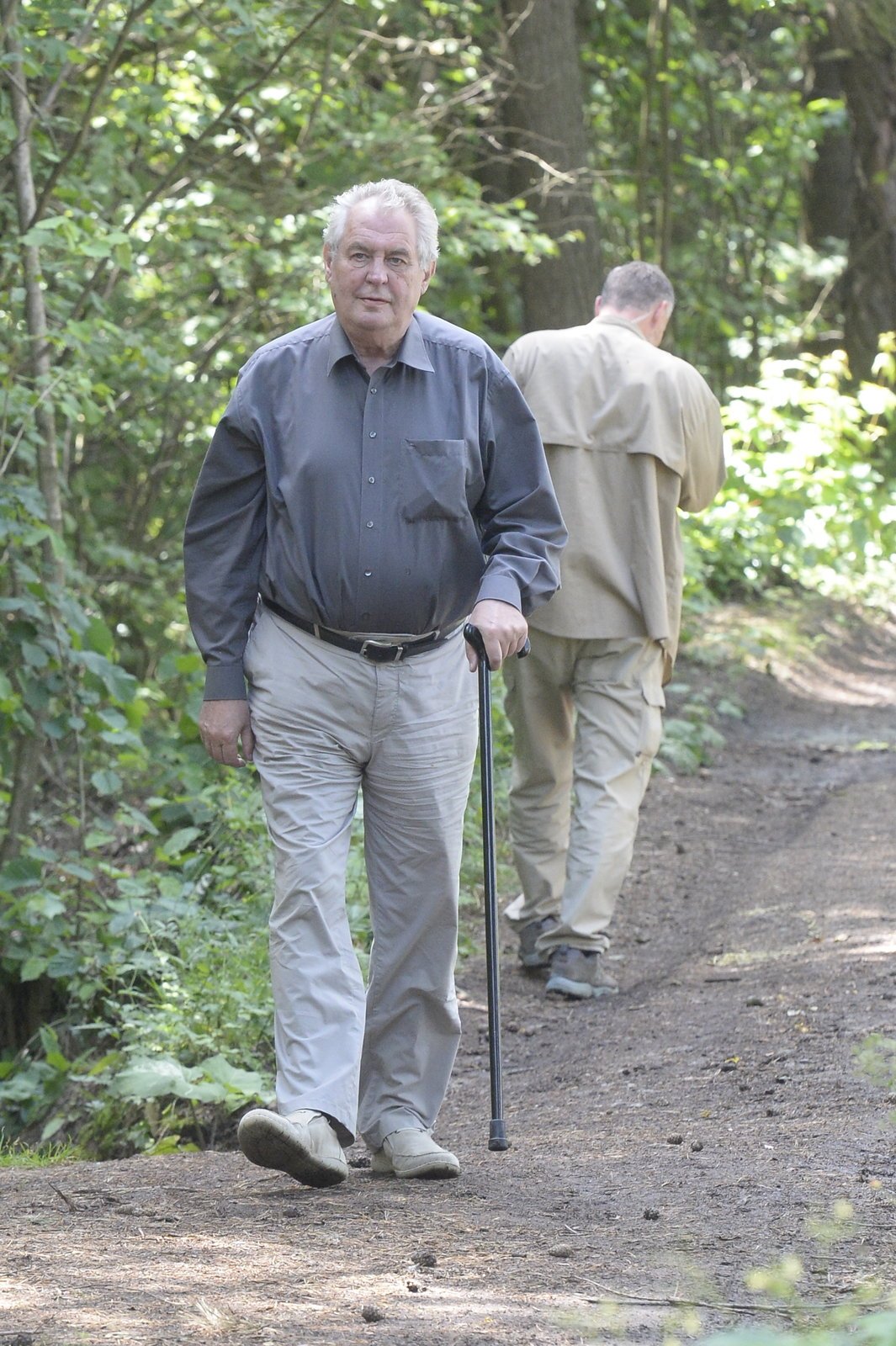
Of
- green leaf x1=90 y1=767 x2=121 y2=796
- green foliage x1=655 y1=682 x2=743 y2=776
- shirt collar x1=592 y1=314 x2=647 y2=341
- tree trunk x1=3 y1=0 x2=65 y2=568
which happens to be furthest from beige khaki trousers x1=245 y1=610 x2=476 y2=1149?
green foliage x1=655 y1=682 x2=743 y2=776

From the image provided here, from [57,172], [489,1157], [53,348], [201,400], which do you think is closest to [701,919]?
[489,1157]

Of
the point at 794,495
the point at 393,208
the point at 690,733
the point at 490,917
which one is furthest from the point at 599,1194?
the point at 794,495

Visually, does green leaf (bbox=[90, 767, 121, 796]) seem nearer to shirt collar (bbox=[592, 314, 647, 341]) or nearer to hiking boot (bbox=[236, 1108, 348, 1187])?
shirt collar (bbox=[592, 314, 647, 341])

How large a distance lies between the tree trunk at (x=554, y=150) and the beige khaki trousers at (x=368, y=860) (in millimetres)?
8562

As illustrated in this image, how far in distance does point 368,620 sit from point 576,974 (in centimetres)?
275

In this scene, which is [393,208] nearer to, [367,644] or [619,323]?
[367,644]

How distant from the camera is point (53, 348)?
7.04 meters

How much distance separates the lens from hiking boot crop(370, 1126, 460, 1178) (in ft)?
13.2

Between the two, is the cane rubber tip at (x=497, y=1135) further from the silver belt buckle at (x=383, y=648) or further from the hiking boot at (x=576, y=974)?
the hiking boot at (x=576, y=974)

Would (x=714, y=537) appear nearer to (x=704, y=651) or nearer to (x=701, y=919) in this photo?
(x=704, y=651)

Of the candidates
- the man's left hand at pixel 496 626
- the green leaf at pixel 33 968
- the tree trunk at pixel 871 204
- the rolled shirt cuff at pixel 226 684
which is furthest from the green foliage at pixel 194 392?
the man's left hand at pixel 496 626

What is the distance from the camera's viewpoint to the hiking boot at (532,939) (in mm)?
6523

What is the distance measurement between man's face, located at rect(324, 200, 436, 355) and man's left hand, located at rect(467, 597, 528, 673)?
0.65 m

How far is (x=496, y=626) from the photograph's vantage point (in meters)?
3.93
